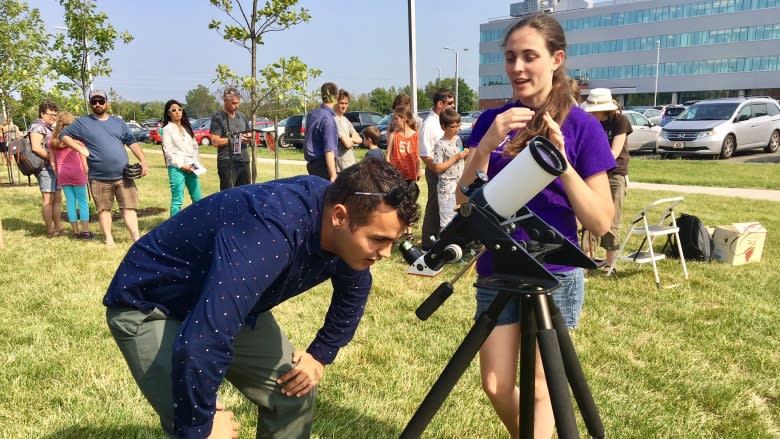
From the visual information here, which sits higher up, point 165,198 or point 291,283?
point 291,283

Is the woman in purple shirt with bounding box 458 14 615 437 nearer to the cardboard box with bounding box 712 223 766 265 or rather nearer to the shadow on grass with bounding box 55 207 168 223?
the cardboard box with bounding box 712 223 766 265

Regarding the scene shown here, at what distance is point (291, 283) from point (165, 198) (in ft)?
34.1

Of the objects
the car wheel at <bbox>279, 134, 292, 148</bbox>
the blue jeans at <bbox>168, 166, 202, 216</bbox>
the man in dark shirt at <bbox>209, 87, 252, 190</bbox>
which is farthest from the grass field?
the car wheel at <bbox>279, 134, 292, 148</bbox>

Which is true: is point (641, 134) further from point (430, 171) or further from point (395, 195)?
point (395, 195)

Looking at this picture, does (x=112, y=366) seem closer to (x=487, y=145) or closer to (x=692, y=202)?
(x=487, y=145)

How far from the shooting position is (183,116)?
24.6ft

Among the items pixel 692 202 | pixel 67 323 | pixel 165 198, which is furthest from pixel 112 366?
pixel 692 202

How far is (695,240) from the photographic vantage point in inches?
247

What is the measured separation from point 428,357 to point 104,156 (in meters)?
4.95

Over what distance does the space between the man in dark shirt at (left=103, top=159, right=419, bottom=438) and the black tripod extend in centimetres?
27

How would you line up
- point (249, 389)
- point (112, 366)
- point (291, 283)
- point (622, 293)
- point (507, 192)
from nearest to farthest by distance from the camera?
point (507, 192), point (291, 283), point (249, 389), point (112, 366), point (622, 293)

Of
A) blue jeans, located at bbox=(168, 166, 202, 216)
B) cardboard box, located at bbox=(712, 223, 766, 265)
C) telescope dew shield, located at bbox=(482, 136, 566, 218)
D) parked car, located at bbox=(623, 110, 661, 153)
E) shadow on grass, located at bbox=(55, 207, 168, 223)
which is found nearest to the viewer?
telescope dew shield, located at bbox=(482, 136, 566, 218)

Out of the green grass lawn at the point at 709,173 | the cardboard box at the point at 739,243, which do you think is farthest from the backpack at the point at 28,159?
the green grass lawn at the point at 709,173

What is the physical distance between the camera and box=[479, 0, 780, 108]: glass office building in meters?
59.8
